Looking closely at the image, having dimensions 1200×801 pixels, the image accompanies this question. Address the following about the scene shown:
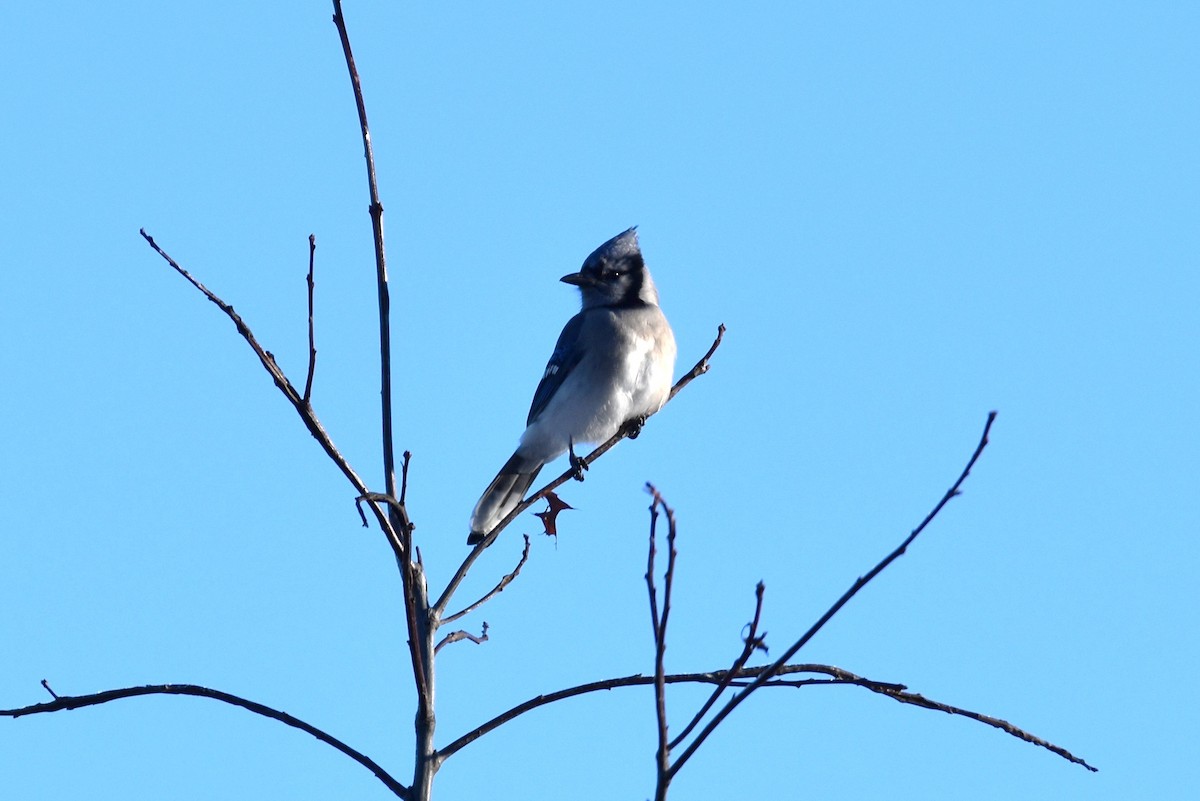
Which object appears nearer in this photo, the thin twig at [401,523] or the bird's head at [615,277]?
the thin twig at [401,523]

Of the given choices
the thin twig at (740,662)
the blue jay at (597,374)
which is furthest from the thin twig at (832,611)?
the blue jay at (597,374)

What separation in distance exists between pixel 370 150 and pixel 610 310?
3844mm

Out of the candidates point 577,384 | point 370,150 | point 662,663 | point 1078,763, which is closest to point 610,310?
point 577,384

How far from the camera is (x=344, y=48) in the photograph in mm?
2531

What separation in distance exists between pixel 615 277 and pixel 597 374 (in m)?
0.72

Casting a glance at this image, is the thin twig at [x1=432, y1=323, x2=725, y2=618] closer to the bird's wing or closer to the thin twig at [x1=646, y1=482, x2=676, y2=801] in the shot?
the thin twig at [x1=646, y1=482, x2=676, y2=801]

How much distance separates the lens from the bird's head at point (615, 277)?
6.50 metres

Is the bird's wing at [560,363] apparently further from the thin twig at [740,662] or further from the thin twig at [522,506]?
the thin twig at [740,662]

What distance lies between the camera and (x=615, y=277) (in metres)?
6.54

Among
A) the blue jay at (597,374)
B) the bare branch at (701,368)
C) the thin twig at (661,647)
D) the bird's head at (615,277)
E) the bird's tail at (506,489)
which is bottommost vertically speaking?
the thin twig at (661,647)

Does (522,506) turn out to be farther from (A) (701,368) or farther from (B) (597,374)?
(B) (597,374)

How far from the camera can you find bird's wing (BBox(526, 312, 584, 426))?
622 cm

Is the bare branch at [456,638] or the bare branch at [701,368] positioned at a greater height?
the bare branch at [701,368]

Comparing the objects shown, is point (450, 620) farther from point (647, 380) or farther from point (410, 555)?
point (647, 380)
